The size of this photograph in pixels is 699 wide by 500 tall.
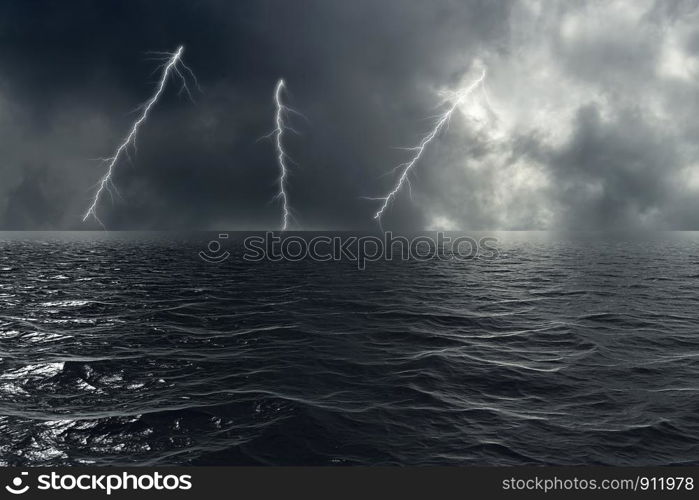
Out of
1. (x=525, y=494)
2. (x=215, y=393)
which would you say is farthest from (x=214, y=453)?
(x=525, y=494)

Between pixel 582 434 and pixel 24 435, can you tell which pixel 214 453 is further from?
pixel 582 434

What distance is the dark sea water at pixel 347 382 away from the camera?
317 inches

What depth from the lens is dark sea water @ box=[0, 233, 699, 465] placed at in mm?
8047

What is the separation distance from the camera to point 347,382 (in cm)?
1209
